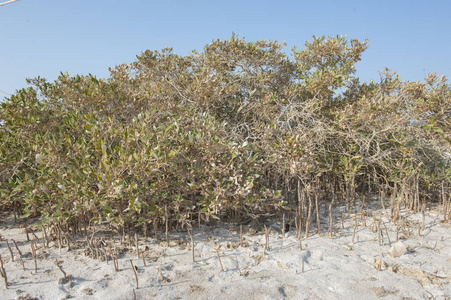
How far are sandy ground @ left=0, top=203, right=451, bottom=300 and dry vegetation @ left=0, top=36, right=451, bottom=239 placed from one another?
0.34 metres

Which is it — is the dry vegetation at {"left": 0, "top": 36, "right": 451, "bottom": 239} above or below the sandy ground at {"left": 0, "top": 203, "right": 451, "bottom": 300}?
above

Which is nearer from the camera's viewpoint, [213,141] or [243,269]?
[243,269]

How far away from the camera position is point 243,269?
3.12m

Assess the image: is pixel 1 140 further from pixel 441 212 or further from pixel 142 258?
pixel 441 212

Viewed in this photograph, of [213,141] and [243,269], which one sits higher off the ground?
[213,141]

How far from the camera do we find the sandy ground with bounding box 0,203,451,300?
271 centimetres

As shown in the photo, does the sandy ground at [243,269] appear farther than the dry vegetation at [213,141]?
No

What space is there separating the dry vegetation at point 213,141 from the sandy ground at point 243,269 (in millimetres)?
341

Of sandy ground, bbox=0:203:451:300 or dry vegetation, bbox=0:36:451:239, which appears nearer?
sandy ground, bbox=0:203:451:300

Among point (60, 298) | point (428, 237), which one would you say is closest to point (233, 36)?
point (428, 237)

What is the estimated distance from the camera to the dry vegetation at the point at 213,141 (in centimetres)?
343

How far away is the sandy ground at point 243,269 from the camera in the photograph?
2.71 meters

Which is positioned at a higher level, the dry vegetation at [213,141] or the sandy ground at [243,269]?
the dry vegetation at [213,141]

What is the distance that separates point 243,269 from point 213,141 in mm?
1467
